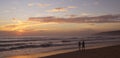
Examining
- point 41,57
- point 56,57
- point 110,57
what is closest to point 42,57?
point 41,57

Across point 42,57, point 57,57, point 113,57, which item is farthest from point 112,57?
point 42,57

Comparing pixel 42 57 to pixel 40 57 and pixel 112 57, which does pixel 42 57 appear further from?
pixel 112 57

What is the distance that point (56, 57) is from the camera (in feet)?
65.7

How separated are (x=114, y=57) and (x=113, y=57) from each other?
80 millimetres

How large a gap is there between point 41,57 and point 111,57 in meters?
6.57

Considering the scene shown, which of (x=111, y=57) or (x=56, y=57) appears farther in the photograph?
(x=56, y=57)

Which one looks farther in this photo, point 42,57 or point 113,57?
point 42,57

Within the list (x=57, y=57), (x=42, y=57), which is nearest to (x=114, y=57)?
(x=57, y=57)

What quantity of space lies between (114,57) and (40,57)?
272 inches

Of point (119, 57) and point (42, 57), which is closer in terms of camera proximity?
point (119, 57)

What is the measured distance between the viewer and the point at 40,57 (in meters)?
20.2

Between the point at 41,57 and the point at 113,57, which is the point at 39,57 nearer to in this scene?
the point at 41,57

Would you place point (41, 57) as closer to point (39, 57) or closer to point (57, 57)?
point (39, 57)

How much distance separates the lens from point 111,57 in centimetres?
1762
